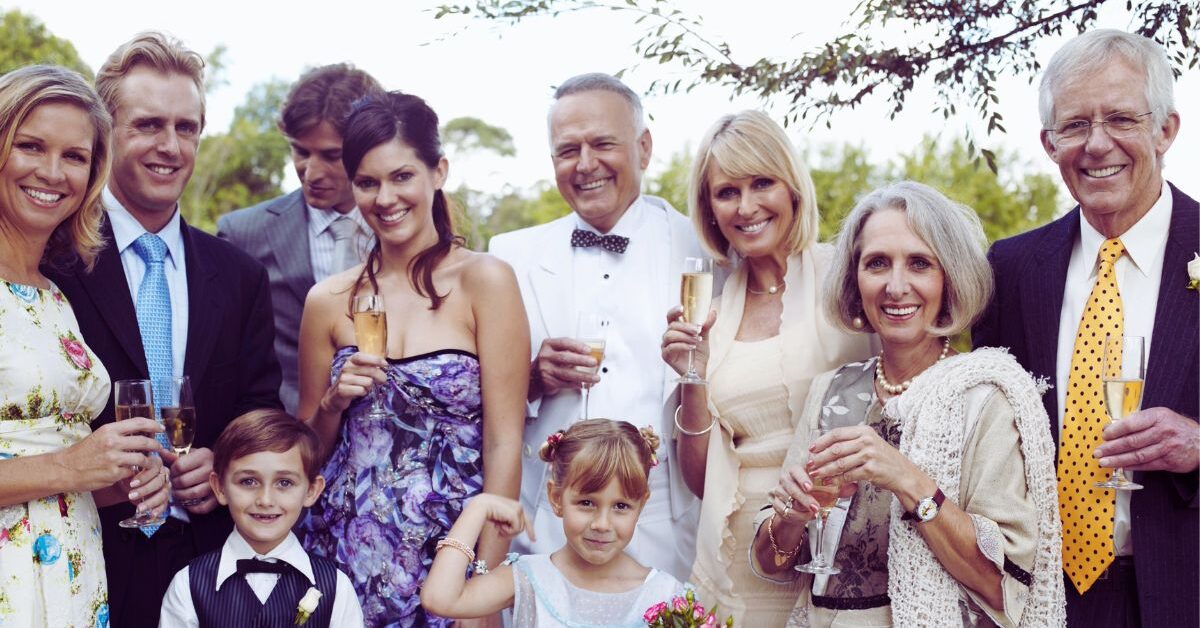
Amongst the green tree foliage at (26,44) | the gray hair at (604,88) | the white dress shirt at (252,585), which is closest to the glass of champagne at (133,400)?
the white dress shirt at (252,585)

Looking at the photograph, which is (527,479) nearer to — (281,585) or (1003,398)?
(281,585)

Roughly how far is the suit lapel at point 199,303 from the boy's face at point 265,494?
620mm

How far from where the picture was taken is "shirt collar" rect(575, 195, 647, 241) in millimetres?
5535

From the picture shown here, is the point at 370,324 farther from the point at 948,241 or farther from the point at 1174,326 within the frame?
the point at 1174,326

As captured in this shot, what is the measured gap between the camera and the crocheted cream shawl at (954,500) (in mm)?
3666

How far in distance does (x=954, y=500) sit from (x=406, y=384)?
2106 millimetres

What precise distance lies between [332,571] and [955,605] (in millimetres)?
2256

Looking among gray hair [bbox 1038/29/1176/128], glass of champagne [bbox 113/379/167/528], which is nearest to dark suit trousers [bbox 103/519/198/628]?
glass of champagne [bbox 113/379/167/528]

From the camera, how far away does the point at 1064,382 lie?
405 cm

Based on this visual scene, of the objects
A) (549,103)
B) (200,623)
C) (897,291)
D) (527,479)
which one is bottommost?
(200,623)

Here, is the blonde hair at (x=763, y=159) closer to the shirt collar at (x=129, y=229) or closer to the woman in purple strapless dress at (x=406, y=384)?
the woman in purple strapless dress at (x=406, y=384)

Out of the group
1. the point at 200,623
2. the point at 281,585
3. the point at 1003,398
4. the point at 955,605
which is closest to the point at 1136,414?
the point at 1003,398

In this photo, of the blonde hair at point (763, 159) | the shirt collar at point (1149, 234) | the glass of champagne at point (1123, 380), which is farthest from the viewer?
the blonde hair at point (763, 159)

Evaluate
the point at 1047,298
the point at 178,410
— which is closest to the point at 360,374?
the point at 178,410
